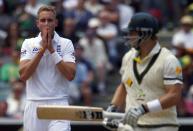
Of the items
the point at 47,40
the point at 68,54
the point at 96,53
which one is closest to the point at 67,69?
the point at 68,54

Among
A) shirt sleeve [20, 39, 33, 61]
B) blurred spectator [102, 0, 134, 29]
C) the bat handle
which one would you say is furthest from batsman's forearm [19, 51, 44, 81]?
blurred spectator [102, 0, 134, 29]

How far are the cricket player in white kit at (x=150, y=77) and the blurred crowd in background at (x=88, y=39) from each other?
17.6 ft

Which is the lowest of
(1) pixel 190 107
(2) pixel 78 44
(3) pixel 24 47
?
(1) pixel 190 107

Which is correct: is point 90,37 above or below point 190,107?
above

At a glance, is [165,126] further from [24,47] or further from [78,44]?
[78,44]

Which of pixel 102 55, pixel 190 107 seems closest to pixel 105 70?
pixel 102 55

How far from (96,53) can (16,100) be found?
2.03 m

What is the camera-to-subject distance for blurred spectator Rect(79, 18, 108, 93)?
15643mm

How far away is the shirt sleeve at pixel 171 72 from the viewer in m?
8.69

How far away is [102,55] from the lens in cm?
1582

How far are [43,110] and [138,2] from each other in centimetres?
996

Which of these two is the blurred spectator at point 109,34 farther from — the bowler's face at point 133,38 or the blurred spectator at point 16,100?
the bowler's face at point 133,38

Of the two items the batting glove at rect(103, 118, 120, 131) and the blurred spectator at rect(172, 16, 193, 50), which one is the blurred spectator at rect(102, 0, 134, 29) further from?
the batting glove at rect(103, 118, 120, 131)

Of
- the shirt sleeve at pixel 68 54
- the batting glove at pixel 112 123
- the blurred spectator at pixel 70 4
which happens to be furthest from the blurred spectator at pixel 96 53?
the shirt sleeve at pixel 68 54
